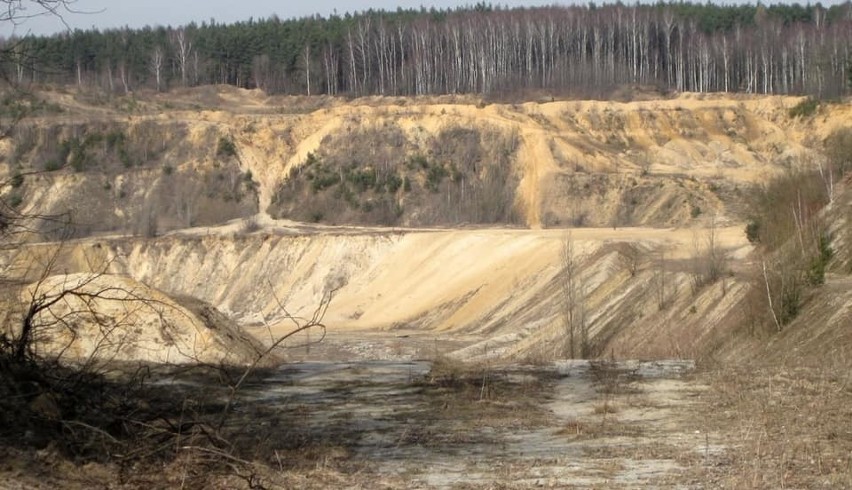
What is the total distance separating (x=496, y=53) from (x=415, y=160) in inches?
1736

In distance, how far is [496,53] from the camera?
134 m

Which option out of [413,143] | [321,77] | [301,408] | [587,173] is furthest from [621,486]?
[321,77]

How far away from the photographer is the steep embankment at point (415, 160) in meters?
85.6

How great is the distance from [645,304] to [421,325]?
1615cm

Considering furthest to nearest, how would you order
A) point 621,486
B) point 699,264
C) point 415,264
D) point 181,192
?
1. point 181,192
2. point 415,264
3. point 699,264
4. point 621,486

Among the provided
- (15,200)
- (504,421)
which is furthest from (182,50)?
(504,421)

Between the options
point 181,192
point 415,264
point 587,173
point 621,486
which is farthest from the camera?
point 181,192

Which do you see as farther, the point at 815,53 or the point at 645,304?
the point at 815,53

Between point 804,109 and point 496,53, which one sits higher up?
point 496,53

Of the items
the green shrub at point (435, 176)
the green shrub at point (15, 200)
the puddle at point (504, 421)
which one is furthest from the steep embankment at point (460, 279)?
the puddle at point (504, 421)

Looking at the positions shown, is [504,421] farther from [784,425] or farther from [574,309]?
[574,309]

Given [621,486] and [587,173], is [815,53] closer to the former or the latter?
[587,173]

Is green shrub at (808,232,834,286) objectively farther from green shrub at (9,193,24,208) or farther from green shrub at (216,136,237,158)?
green shrub at (216,136,237,158)

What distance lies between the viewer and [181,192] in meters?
95.2
